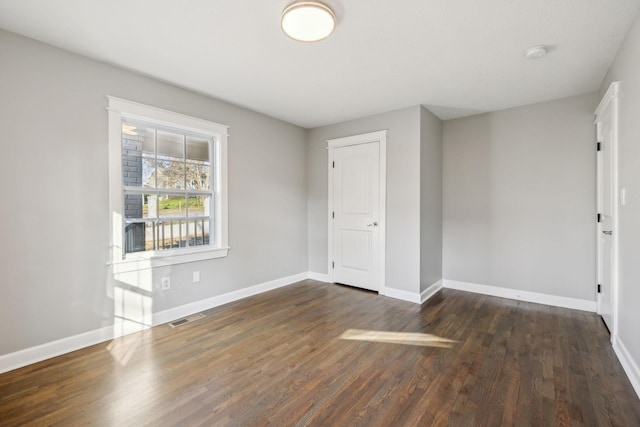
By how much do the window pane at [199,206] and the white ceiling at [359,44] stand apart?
1.24 m

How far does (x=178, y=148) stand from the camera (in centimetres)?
329

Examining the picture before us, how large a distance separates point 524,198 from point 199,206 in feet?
13.5

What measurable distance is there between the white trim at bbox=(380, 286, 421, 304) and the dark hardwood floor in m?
0.53

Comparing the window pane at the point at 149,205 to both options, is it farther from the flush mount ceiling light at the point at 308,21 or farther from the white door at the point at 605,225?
the white door at the point at 605,225

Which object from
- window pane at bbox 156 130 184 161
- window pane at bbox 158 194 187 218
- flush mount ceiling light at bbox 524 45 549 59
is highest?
flush mount ceiling light at bbox 524 45 549 59

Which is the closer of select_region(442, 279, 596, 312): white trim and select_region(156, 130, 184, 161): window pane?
select_region(156, 130, 184, 161): window pane

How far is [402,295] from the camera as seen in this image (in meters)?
3.86

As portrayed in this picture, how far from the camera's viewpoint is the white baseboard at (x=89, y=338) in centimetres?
221

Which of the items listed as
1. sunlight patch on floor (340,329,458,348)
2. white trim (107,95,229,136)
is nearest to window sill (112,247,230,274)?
white trim (107,95,229,136)

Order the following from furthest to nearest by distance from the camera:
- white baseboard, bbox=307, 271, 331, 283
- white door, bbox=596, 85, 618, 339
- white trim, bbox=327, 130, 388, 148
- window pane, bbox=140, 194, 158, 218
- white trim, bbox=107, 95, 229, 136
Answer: white baseboard, bbox=307, 271, 331, 283 < white trim, bbox=327, 130, 388, 148 < window pane, bbox=140, 194, 158, 218 < white trim, bbox=107, 95, 229, 136 < white door, bbox=596, 85, 618, 339

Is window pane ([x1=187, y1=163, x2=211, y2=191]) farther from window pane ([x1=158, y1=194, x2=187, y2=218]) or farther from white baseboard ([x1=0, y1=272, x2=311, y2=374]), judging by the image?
white baseboard ([x1=0, y1=272, x2=311, y2=374])

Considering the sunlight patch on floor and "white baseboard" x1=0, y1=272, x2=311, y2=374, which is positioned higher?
"white baseboard" x1=0, y1=272, x2=311, y2=374

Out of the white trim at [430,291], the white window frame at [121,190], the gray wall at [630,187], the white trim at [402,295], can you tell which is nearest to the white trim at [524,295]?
the white trim at [430,291]

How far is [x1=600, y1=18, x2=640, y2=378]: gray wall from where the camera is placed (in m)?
1.99
